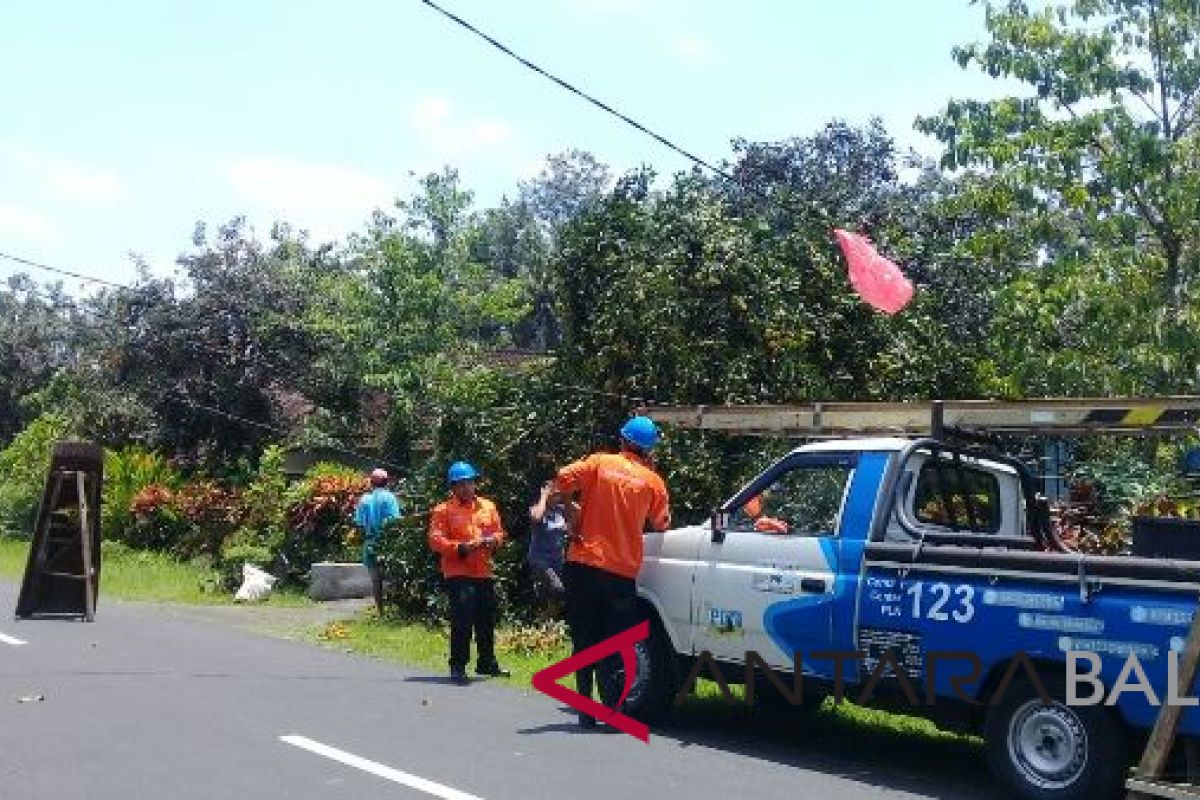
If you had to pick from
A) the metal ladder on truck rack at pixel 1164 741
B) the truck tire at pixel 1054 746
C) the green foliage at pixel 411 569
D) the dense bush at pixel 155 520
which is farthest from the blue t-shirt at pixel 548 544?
the dense bush at pixel 155 520

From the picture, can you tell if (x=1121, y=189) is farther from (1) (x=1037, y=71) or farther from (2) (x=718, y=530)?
(2) (x=718, y=530)

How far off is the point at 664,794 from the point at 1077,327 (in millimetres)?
9027

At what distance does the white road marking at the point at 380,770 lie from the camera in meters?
6.85

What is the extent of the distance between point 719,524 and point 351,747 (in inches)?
102

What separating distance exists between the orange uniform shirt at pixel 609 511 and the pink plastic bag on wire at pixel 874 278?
17.9 ft

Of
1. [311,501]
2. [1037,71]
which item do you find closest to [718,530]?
[1037,71]

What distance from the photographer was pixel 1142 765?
6.34 meters

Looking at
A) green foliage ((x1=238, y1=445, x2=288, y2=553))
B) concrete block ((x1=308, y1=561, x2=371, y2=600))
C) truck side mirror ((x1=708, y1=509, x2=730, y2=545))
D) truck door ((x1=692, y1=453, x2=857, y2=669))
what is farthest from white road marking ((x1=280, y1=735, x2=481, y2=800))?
green foliage ((x1=238, y1=445, x2=288, y2=553))

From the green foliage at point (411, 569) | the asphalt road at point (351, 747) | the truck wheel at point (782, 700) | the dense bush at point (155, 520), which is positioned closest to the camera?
the asphalt road at point (351, 747)

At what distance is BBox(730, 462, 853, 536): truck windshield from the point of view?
8312mm

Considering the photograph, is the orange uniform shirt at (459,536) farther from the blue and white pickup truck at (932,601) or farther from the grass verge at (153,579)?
the grass verge at (153,579)

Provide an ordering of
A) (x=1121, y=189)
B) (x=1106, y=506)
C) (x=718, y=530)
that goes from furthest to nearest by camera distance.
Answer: (x=1121, y=189) → (x=1106, y=506) → (x=718, y=530)

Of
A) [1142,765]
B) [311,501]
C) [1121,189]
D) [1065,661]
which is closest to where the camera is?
[1142,765]

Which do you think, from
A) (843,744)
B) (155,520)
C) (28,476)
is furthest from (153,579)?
(843,744)
